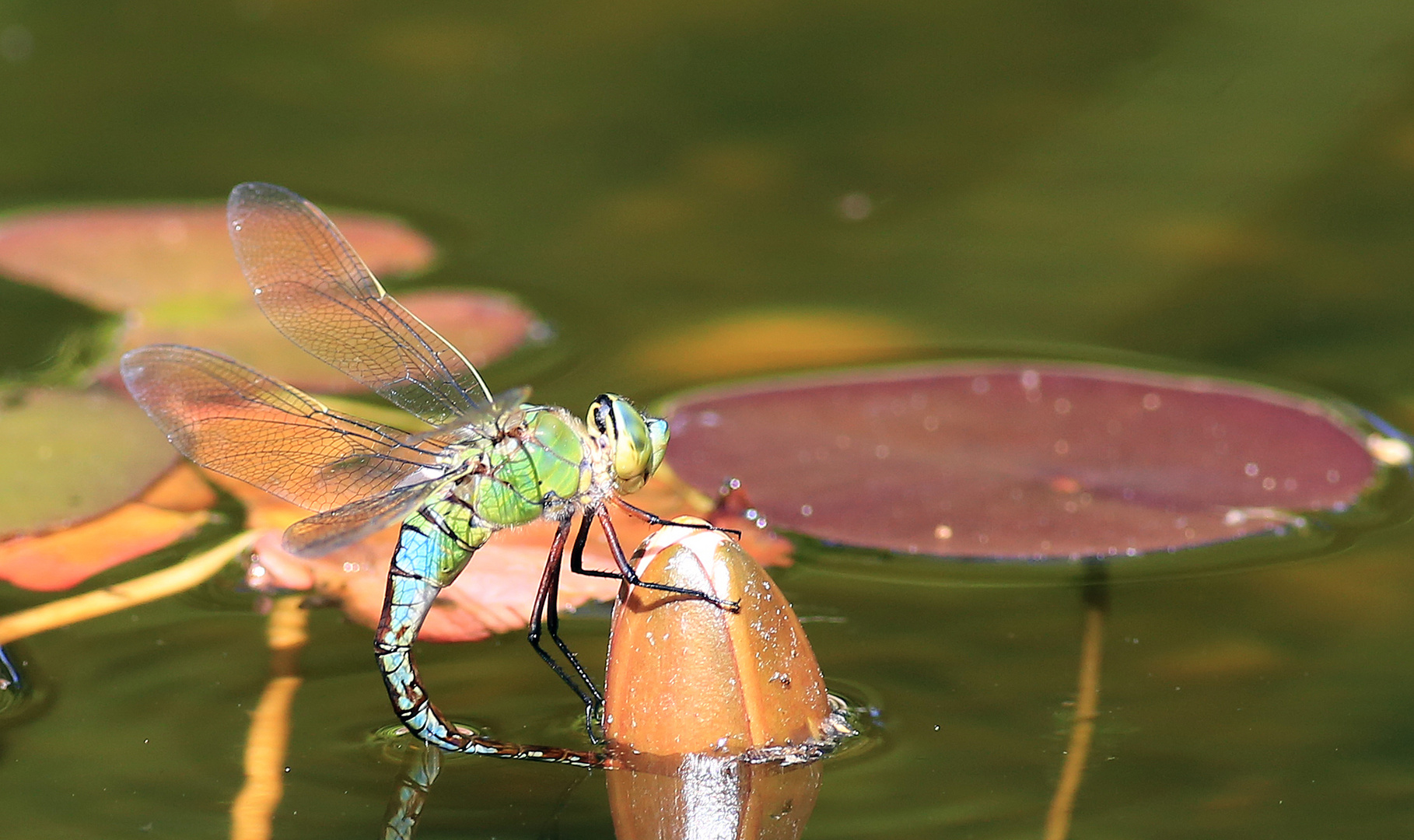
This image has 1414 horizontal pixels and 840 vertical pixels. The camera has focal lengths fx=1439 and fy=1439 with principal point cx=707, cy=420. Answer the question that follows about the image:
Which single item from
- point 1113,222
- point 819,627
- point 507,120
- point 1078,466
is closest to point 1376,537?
point 1078,466

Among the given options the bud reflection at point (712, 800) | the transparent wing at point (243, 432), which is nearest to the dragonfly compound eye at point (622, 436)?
the transparent wing at point (243, 432)

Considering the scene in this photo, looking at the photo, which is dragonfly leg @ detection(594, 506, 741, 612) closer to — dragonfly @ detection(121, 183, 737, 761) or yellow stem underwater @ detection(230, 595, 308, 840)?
dragonfly @ detection(121, 183, 737, 761)

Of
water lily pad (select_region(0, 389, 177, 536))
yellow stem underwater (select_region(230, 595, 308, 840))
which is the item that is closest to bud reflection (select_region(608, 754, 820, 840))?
yellow stem underwater (select_region(230, 595, 308, 840))

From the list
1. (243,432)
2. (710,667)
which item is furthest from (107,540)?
(710,667)

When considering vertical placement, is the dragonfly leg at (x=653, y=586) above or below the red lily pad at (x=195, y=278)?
below

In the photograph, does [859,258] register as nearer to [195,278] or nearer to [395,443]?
[195,278]

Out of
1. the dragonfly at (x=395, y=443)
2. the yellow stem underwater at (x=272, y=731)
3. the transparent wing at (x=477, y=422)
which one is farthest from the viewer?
the transparent wing at (x=477, y=422)

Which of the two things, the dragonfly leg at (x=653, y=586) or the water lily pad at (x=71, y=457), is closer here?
the dragonfly leg at (x=653, y=586)

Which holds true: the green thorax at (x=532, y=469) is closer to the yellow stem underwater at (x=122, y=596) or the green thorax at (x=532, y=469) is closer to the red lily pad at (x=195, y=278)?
the yellow stem underwater at (x=122, y=596)
